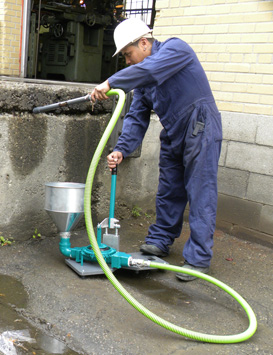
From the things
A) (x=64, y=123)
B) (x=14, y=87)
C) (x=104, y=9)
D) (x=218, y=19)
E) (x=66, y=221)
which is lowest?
(x=66, y=221)

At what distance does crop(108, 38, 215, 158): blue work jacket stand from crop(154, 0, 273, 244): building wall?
3.03 feet

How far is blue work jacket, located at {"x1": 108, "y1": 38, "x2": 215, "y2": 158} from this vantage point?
9.09 ft

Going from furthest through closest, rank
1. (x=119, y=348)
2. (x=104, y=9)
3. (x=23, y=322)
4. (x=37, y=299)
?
(x=104, y=9)
(x=37, y=299)
(x=23, y=322)
(x=119, y=348)

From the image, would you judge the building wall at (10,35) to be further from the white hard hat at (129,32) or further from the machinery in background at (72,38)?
the white hard hat at (129,32)

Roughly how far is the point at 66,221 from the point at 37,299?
1.93ft

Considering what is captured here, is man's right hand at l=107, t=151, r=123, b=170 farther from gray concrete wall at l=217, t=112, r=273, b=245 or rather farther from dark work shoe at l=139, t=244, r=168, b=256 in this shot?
gray concrete wall at l=217, t=112, r=273, b=245

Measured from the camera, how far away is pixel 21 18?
21.0ft

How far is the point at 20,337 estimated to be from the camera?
2.28 metres

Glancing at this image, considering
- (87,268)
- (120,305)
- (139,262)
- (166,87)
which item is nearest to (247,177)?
(166,87)

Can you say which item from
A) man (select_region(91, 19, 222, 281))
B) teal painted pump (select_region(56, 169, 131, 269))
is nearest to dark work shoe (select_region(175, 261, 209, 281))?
man (select_region(91, 19, 222, 281))

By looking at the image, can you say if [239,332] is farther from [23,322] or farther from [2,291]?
[2,291]

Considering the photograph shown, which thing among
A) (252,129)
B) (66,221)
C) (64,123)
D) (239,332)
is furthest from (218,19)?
(239,332)

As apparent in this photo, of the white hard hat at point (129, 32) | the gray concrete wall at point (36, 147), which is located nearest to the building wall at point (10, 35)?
the gray concrete wall at point (36, 147)

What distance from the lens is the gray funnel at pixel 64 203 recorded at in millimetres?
3043
